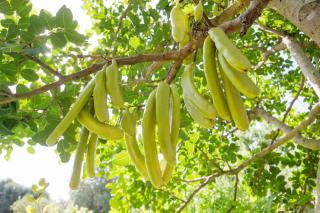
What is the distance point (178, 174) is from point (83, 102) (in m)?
1.96

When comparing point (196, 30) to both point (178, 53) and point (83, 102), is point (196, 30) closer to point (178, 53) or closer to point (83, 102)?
point (178, 53)

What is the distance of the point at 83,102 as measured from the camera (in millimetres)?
821

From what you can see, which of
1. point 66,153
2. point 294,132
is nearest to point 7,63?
point 66,153

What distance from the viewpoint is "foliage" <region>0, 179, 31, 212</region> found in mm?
20125

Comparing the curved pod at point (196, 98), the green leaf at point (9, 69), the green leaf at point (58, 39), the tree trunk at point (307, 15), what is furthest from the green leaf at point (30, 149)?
the tree trunk at point (307, 15)

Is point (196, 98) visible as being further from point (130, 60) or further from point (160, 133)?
point (130, 60)

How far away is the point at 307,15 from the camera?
3.10ft

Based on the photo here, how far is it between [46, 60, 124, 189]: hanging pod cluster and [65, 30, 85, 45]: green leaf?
346 millimetres

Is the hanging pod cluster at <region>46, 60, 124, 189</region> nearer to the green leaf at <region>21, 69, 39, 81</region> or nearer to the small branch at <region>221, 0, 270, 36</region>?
the small branch at <region>221, 0, 270, 36</region>

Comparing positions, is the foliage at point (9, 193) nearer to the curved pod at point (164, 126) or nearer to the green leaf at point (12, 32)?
the green leaf at point (12, 32)

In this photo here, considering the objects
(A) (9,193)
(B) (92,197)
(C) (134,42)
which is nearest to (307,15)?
(C) (134,42)

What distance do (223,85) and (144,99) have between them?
1207mm

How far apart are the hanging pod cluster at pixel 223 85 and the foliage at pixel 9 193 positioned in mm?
21357

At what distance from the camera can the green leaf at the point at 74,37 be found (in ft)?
3.80
